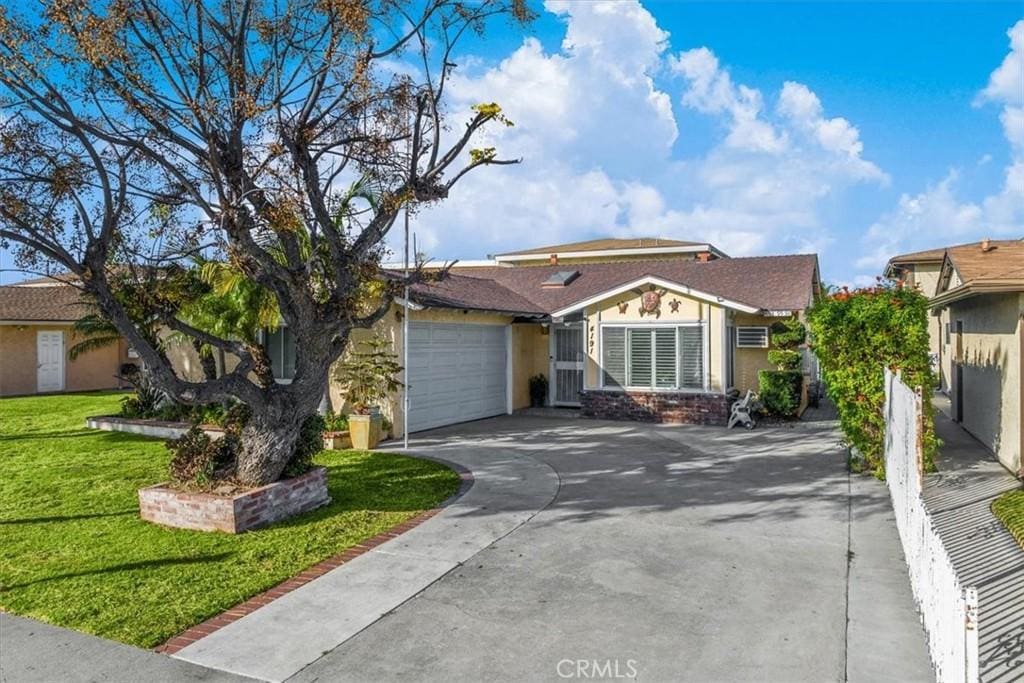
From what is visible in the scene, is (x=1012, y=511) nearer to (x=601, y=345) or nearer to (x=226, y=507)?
(x=226, y=507)

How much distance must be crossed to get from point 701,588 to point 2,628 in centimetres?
573

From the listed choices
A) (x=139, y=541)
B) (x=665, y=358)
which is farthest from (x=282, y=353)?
(x=665, y=358)

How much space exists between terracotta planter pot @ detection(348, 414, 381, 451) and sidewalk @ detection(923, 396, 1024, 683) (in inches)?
367

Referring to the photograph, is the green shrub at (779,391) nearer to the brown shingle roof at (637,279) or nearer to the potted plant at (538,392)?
the brown shingle roof at (637,279)

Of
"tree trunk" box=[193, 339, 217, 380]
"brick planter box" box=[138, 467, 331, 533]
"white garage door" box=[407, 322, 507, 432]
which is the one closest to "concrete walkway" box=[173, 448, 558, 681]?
"brick planter box" box=[138, 467, 331, 533]

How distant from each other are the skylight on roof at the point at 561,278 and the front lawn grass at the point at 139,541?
12.0m

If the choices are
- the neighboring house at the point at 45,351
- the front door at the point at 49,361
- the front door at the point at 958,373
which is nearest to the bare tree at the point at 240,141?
the front door at the point at 958,373

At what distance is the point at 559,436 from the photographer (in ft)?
48.1

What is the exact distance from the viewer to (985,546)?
7008mm

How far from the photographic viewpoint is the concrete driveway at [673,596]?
4.61m

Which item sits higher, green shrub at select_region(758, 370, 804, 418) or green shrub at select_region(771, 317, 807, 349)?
green shrub at select_region(771, 317, 807, 349)

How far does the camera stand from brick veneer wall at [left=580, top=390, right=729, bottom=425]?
16.6 m

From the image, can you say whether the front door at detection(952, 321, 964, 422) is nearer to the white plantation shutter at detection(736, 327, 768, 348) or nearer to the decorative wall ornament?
the white plantation shutter at detection(736, 327, 768, 348)

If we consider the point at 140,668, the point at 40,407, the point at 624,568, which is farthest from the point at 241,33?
the point at 40,407
